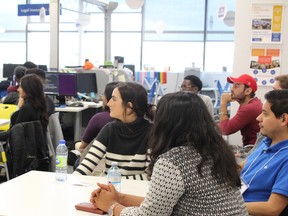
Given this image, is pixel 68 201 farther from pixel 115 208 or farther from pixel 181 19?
pixel 181 19

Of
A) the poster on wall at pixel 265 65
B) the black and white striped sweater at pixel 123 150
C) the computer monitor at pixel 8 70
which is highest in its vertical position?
the poster on wall at pixel 265 65

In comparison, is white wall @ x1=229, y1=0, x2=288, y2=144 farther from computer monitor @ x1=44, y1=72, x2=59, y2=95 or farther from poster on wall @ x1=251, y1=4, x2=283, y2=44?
computer monitor @ x1=44, y1=72, x2=59, y2=95

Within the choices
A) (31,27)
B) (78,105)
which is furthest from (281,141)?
(31,27)

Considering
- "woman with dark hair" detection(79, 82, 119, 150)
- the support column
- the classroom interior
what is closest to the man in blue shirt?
"woman with dark hair" detection(79, 82, 119, 150)

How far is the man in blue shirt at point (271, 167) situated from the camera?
2.01 m

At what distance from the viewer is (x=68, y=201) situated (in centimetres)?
210

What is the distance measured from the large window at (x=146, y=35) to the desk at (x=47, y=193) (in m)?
8.49

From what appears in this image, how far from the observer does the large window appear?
11234 mm

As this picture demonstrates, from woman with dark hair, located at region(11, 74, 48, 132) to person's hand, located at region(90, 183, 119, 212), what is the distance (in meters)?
2.13

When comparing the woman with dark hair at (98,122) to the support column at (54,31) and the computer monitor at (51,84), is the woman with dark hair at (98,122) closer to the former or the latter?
the computer monitor at (51,84)

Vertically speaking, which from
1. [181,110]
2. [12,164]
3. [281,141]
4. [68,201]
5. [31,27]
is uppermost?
[31,27]

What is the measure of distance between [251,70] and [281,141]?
2678 mm

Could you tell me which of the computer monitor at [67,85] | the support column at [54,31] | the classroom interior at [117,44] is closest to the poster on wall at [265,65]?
the classroom interior at [117,44]

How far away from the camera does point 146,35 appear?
38.6ft
